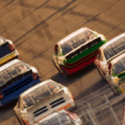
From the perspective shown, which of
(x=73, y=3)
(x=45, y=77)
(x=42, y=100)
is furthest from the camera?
(x=73, y=3)

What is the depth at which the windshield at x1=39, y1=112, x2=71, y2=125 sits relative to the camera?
14076 mm

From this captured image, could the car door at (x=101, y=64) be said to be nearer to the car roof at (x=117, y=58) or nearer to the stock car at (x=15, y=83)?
the car roof at (x=117, y=58)

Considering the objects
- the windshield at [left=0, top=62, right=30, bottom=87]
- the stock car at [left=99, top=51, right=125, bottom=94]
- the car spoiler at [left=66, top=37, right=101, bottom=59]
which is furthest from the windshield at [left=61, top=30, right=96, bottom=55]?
the stock car at [left=99, top=51, right=125, bottom=94]

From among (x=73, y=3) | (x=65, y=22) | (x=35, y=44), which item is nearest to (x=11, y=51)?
(x=35, y=44)

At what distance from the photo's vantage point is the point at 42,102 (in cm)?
1627

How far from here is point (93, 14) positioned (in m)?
23.3

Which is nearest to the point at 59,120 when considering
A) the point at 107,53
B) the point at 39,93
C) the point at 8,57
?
the point at 39,93

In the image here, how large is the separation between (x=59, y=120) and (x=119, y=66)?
10.7ft

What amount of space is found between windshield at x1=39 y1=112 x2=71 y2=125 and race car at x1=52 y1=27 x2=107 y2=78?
4240 mm

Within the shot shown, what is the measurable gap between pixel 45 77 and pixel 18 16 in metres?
6.79

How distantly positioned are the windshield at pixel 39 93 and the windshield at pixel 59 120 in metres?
2.22

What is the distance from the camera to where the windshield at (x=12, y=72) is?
1837cm

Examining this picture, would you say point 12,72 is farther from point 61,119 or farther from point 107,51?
point 61,119

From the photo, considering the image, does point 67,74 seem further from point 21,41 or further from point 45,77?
point 21,41
